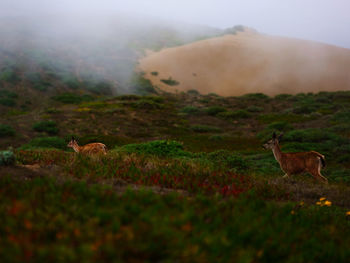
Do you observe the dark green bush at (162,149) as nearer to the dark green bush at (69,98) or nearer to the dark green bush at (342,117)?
the dark green bush at (342,117)

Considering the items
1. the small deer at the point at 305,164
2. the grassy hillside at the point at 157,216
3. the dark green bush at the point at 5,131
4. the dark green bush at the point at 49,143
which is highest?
the grassy hillside at the point at 157,216

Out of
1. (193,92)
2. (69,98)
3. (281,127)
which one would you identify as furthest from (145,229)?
(193,92)

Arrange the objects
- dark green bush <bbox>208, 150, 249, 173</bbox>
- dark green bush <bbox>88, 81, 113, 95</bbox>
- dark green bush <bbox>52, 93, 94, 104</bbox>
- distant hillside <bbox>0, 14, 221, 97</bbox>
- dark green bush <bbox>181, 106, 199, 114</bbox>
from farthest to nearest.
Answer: distant hillside <bbox>0, 14, 221, 97</bbox> → dark green bush <bbox>88, 81, 113, 95</bbox> → dark green bush <bbox>52, 93, 94, 104</bbox> → dark green bush <bbox>181, 106, 199, 114</bbox> → dark green bush <bbox>208, 150, 249, 173</bbox>

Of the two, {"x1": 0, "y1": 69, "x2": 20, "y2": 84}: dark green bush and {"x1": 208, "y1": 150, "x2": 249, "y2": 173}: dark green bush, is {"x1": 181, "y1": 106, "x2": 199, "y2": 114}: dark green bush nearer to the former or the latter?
{"x1": 208, "y1": 150, "x2": 249, "y2": 173}: dark green bush

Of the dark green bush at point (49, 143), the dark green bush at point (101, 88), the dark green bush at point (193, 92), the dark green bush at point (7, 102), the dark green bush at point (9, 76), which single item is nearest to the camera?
the dark green bush at point (49, 143)

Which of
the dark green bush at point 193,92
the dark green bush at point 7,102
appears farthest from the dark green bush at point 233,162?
the dark green bush at point 193,92

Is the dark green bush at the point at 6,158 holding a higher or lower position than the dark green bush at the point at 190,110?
higher

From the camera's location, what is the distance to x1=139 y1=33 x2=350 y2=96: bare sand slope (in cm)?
6531

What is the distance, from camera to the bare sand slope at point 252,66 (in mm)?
65312

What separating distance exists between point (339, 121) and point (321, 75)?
4832cm

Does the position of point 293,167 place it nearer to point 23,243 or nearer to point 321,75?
point 23,243

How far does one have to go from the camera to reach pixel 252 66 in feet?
240

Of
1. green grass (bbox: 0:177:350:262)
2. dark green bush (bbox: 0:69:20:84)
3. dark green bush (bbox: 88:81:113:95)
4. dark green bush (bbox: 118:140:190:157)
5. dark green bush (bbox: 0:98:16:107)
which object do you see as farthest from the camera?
dark green bush (bbox: 88:81:113:95)

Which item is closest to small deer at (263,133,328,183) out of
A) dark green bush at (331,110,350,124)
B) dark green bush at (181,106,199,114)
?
dark green bush at (331,110,350,124)
